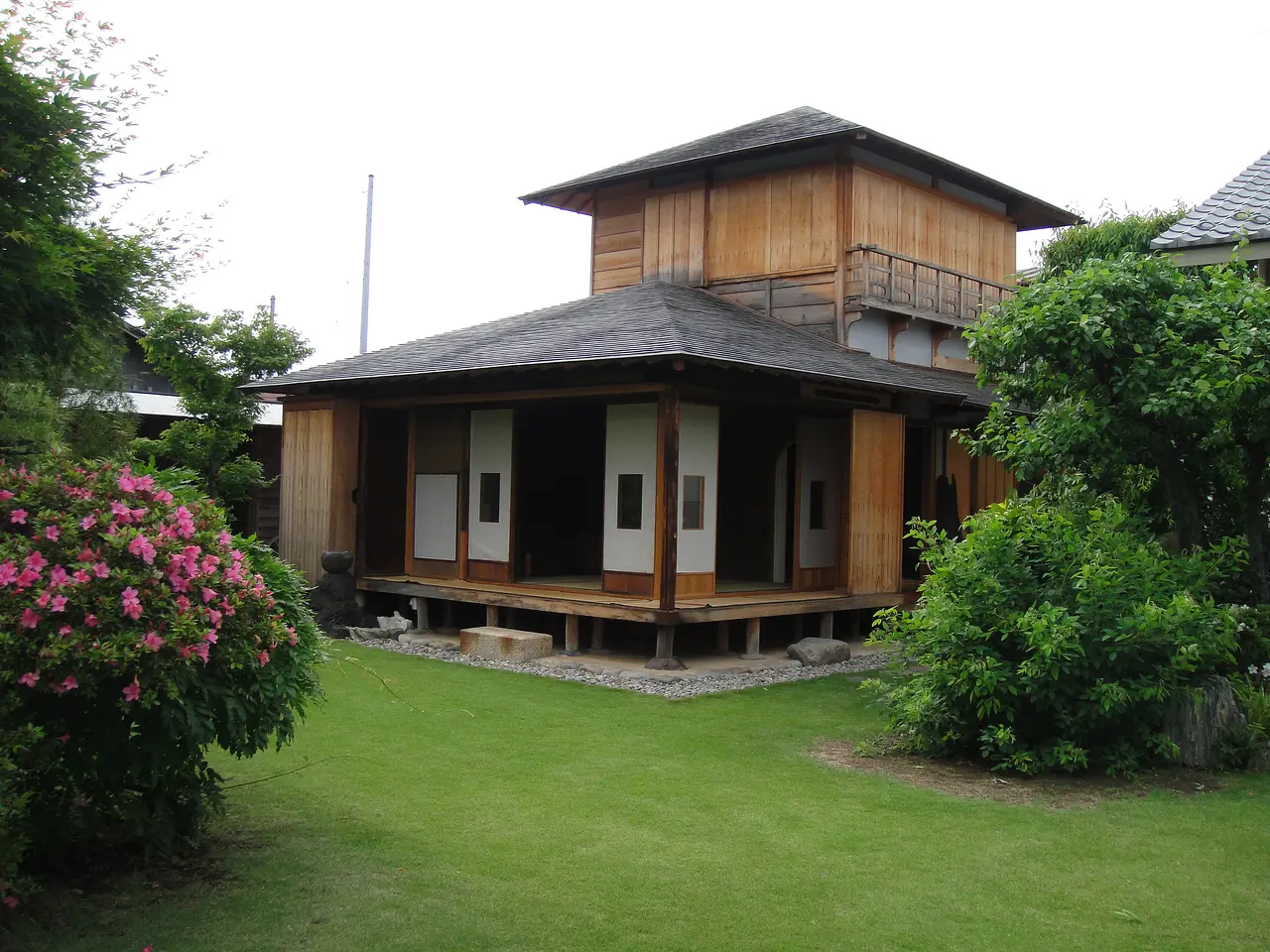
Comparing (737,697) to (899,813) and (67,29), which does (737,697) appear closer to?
(899,813)

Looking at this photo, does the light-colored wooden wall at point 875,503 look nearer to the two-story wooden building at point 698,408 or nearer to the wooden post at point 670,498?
the two-story wooden building at point 698,408

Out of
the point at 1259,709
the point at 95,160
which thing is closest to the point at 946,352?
the point at 1259,709

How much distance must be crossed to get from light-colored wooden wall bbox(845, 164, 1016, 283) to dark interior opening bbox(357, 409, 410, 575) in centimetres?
685

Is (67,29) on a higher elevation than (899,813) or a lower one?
higher

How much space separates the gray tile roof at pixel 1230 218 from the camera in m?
9.16

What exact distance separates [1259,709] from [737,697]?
424cm

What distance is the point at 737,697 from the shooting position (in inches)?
403

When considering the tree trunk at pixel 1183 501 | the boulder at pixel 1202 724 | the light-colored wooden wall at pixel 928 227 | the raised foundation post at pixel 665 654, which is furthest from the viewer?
the light-colored wooden wall at pixel 928 227

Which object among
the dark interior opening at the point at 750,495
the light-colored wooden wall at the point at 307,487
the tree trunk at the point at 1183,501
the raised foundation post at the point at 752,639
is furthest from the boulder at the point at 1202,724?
the light-colored wooden wall at the point at 307,487

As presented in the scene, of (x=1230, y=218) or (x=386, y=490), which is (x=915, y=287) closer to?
(x=1230, y=218)

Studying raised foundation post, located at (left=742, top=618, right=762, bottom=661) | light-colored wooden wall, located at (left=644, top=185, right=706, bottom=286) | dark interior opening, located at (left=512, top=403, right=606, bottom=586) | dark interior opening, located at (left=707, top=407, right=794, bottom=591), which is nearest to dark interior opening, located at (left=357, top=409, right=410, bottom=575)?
dark interior opening, located at (left=512, top=403, right=606, bottom=586)

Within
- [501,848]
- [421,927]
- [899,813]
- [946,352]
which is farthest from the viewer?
A: [946,352]

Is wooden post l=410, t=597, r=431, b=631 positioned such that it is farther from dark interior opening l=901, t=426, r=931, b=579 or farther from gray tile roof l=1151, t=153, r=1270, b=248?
gray tile roof l=1151, t=153, r=1270, b=248

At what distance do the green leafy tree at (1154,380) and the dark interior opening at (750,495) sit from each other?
20.1ft
